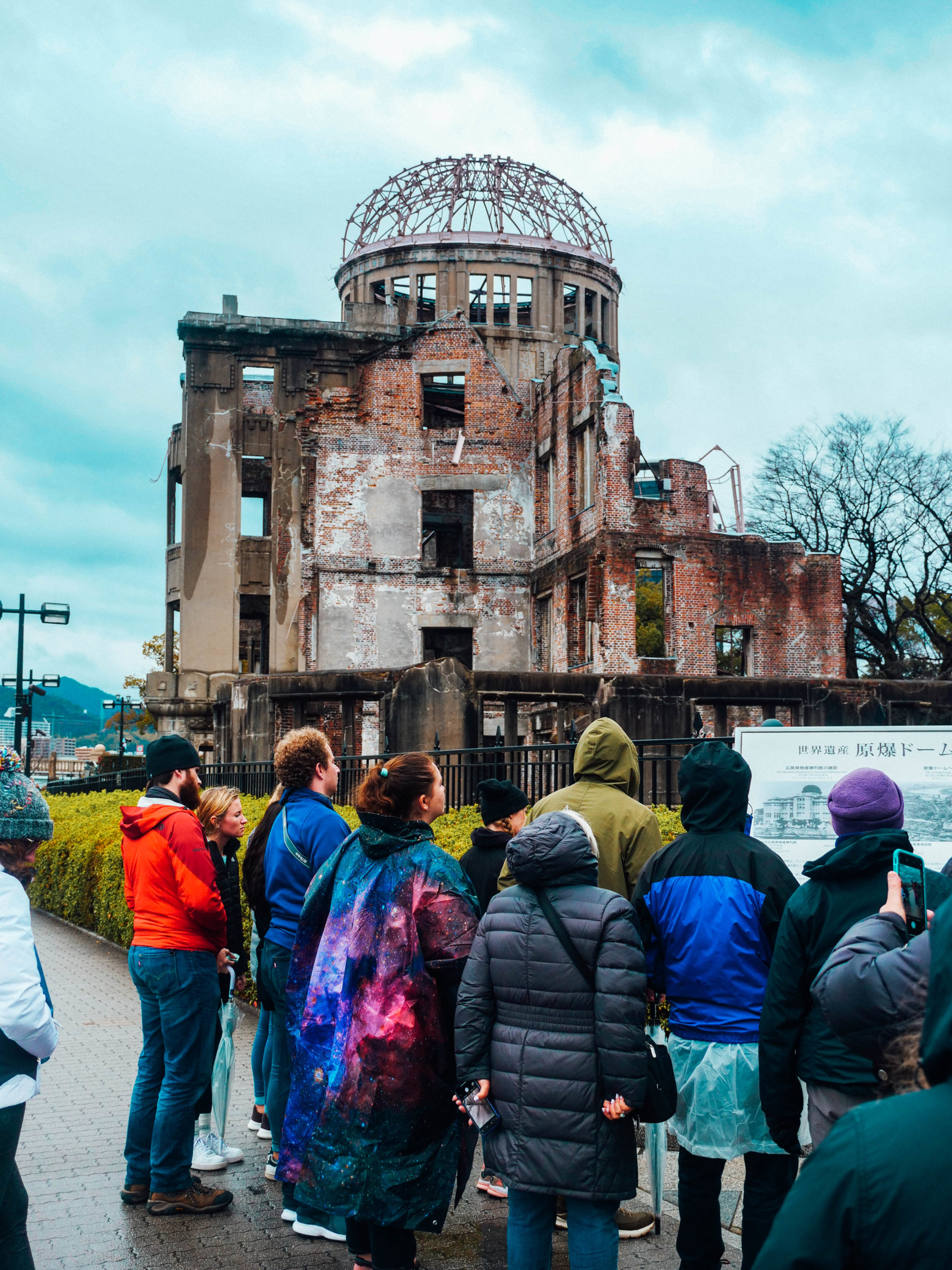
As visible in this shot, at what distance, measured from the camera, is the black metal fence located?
11.1 metres

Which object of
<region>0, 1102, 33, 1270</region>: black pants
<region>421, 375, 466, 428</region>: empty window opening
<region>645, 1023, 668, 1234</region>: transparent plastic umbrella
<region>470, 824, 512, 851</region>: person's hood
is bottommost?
<region>645, 1023, 668, 1234</region>: transparent plastic umbrella

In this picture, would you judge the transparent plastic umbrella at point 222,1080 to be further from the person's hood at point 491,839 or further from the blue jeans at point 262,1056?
the person's hood at point 491,839

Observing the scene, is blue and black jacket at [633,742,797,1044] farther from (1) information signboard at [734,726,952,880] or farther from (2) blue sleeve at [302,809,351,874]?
(1) information signboard at [734,726,952,880]

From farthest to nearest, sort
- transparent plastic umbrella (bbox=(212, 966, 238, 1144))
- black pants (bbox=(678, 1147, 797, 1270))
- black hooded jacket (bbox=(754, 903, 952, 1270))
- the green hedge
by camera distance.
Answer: the green hedge → transparent plastic umbrella (bbox=(212, 966, 238, 1144)) → black pants (bbox=(678, 1147, 797, 1270)) → black hooded jacket (bbox=(754, 903, 952, 1270))

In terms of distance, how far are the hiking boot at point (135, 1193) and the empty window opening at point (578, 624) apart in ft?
80.7

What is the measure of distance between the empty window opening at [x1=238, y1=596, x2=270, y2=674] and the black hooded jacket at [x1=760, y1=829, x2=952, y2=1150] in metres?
29.2

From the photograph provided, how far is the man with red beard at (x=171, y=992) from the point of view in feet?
17.5

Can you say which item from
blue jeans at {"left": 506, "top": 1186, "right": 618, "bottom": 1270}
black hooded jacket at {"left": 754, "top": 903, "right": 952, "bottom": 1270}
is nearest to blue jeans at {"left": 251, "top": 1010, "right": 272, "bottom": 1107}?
blue jeans at {"left": 506, "top": 1186, "right": 618, "bottom": 1270}

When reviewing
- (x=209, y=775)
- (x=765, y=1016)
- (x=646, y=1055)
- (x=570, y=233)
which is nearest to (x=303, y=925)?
(x=646, y=1055)

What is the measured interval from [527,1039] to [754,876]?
1101mm

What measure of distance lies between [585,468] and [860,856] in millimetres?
27600

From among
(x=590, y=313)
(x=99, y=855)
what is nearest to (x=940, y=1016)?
(x=99, y=855)

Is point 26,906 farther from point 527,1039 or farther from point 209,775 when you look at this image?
point 209,775

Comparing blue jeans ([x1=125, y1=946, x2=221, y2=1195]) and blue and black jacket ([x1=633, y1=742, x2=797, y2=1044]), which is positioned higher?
blue and black jacket ([x1=633, y1=742, x2=797, y2=1044])
